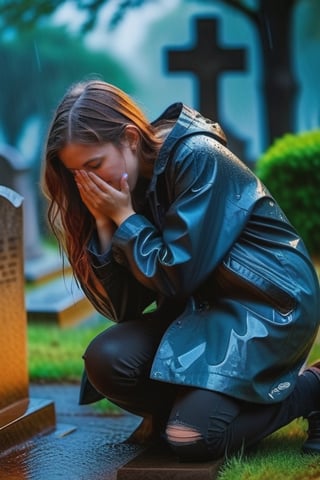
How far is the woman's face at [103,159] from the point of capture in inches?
135

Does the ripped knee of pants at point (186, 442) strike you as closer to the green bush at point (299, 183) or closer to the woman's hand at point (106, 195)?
the woman's hand at point (106, 195)

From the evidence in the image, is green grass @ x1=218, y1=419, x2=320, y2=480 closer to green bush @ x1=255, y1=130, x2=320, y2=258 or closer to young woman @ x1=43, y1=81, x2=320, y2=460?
young woman @ x1=43, y1=81, x2=320, y2=460

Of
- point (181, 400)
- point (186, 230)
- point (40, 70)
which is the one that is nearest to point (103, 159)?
point (186, 230)

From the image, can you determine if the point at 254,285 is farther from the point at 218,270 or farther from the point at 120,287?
the point at 120,287

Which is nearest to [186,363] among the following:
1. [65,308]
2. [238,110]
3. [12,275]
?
[12,275]

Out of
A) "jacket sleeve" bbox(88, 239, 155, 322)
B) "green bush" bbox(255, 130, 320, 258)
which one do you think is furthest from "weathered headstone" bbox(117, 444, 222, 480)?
"green bush" bbox(255, 130, 320, 258)

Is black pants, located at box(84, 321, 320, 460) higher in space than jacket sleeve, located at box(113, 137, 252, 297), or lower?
lower

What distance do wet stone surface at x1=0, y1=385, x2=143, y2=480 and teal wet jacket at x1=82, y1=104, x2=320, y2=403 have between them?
589mm

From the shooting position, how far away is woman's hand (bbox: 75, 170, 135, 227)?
3381mm

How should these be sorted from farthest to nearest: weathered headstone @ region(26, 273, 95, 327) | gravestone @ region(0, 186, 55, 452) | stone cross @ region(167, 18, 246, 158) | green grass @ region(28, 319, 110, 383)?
1. stone cross @ region(167, 18, 246, 158)
2. weathered headstone @ region(26, 273, 95, 327)
3. green grass @ region(28, 319, 110, 383)
4. gravestone @ region(0, 186, 55, 452)

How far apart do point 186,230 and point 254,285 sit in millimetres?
305

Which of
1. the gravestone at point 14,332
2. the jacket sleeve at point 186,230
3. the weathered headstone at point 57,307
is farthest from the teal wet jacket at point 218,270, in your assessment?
the weathered headstone at point 57,307

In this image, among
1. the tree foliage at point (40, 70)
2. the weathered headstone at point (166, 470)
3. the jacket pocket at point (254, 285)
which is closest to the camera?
the weathered headstone at point (166, 470)

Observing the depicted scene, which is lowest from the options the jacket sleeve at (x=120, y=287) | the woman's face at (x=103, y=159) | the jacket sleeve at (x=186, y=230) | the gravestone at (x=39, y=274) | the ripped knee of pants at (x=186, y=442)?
the gravestone at (x=39, y=274)
